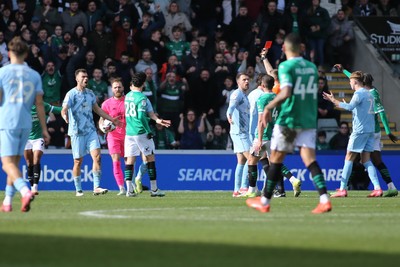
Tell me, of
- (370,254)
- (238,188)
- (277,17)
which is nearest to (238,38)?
(277,17)

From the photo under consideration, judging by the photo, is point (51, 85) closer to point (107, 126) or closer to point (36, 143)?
point (107, 126)

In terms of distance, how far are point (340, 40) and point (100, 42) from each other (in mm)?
7820

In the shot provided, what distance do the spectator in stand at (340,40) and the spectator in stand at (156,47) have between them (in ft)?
18.9

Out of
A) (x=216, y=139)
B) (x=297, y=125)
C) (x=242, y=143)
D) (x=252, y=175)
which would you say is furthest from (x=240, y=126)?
(x=297, y=125)

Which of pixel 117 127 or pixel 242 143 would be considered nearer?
pixel 242 143

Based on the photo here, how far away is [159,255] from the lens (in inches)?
405

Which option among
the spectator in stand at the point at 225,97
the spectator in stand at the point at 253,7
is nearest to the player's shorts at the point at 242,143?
the spectator in stand at the point at 225,97

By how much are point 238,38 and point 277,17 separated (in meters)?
1.27

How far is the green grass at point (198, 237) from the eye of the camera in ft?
32.8

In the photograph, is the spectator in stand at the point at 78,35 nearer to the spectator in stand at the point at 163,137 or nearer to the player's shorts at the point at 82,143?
the spectator in stand at the point at 163,137

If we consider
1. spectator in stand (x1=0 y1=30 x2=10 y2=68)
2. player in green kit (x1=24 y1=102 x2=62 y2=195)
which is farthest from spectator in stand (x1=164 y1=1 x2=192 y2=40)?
→ player in green kit (x1=24 y1=102 x2=62 y2=195)

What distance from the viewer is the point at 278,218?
14.7m

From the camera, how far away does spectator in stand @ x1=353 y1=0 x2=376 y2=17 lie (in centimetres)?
3522

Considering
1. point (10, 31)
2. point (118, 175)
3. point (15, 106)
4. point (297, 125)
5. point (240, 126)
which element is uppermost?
point (10, 31)
